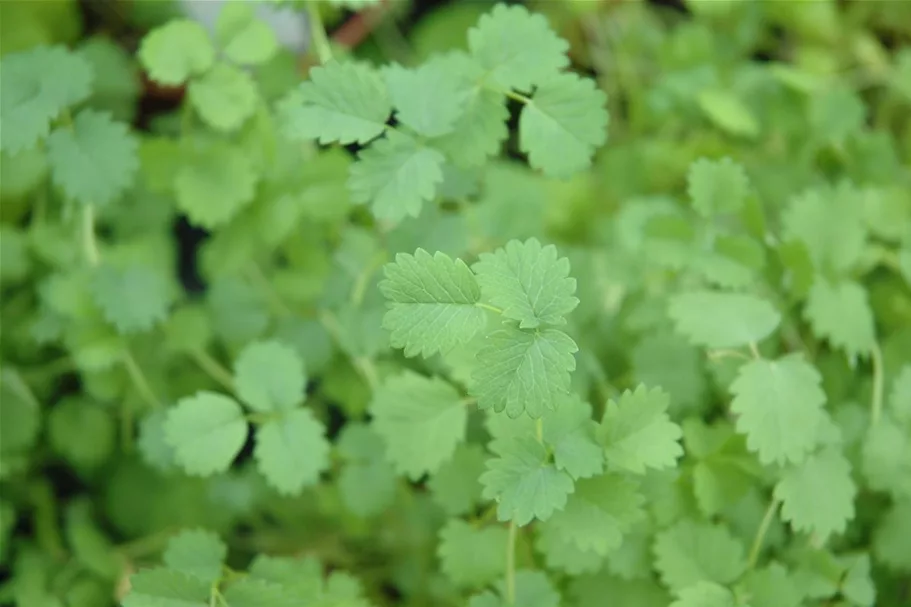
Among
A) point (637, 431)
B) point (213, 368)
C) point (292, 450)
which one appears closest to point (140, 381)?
point (213, 368)

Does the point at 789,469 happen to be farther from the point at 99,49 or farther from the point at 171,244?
the point at 99,49

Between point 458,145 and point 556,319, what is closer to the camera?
point 556,319

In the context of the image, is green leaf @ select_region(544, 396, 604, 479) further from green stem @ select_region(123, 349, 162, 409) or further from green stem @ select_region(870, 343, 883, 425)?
green stem @ select_region(123, 349, 162, 409)

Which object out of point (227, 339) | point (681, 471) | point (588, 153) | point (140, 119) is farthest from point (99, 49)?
point (681, 471)

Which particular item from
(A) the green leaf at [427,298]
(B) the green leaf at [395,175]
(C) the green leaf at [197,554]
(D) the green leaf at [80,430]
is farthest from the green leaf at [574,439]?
(D) the green leaf at [80,430]

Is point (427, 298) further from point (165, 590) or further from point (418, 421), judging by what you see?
point (165, 590)

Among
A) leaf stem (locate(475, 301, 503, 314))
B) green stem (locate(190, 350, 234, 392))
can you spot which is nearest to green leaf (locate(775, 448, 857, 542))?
leaf stem (locate(475, 301, 503, 314))

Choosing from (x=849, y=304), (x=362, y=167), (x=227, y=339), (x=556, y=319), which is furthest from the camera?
(x=227, y=339)
